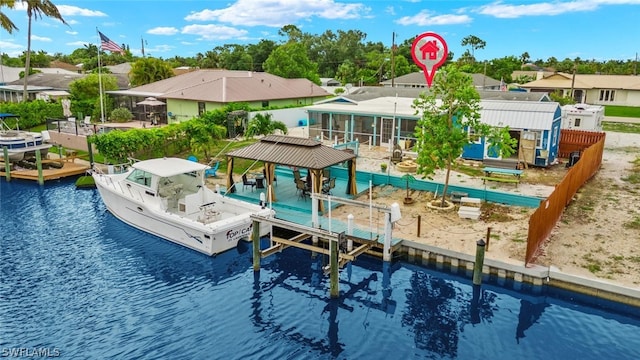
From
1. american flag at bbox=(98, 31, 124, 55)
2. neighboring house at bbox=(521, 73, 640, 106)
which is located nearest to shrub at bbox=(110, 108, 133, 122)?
american flag at bbox=(98, 31, 124, 55)

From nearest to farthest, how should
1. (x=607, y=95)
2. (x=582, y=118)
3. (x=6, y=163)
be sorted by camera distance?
1. (x=6, y=163)
2. (x=582, y=118)
3. (x=607, y=95)

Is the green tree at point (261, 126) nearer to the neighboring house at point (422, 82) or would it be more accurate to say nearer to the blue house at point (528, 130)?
the blue house at point (528, 130)

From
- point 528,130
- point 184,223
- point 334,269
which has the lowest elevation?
point 334,269

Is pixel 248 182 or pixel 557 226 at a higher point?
pixel 248 182

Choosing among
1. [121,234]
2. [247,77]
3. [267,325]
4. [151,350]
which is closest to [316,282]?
[267,325]

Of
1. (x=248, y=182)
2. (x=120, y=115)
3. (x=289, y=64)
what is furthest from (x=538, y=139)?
(x=289, y=64)

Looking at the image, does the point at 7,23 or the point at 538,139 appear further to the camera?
the point at 7,23

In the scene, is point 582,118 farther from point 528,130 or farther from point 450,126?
point 450,126

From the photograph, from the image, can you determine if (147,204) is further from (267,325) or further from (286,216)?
(267,325)
